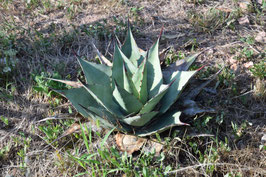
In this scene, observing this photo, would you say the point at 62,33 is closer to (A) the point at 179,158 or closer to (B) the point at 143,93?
(B) the point at 143,93

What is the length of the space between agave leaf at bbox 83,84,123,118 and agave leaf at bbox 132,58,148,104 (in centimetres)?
22

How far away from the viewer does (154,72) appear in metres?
2.34

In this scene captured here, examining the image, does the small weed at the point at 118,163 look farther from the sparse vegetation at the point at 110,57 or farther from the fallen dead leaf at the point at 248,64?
the fallen dead leaf at the point at 248,64

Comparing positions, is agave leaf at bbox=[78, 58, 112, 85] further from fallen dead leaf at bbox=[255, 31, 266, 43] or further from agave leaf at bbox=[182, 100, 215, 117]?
fallen dead leaf at bbox=[255, 31, 266, 43]

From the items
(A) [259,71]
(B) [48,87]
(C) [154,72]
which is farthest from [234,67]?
(B) [48,87]

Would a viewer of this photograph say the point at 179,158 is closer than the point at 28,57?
Yes

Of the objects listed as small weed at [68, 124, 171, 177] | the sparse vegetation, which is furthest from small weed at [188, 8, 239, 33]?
small weed at [68, 124, 171, 177]

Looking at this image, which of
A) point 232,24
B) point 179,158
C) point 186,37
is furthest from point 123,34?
point 179,158

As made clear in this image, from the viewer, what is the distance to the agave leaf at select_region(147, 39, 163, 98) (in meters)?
2.30

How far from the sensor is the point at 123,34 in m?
3.51

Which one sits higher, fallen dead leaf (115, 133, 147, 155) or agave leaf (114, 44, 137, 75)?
agave leaf (114, 44, 137, 75)

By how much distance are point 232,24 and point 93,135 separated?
2291 millimetres

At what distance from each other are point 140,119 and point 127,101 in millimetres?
176

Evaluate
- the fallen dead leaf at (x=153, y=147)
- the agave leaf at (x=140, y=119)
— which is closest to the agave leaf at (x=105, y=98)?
the agave leaf at (x=140, y=119)
